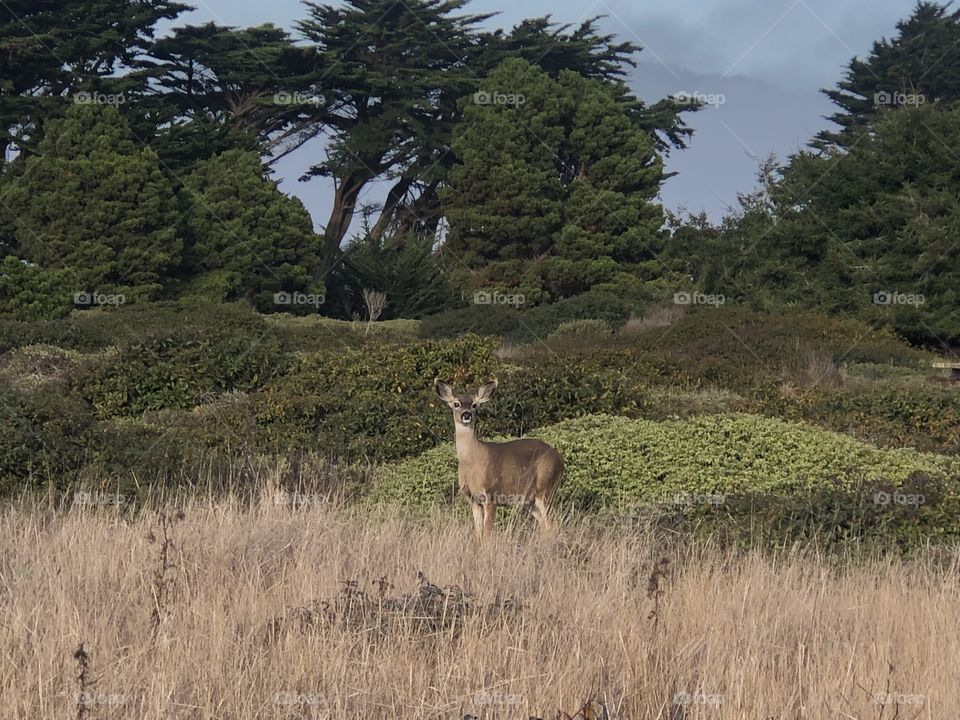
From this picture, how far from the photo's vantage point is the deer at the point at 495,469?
8531 millimetres

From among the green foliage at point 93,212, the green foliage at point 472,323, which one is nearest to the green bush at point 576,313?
the green foliage at point 472,323

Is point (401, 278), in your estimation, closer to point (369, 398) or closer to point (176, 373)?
point (176, 373)

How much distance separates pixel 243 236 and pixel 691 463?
29.0 meters

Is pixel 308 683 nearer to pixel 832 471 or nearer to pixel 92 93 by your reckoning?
pixel 832 471

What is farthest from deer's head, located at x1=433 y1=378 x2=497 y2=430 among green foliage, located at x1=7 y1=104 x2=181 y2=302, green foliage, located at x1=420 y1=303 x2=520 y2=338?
green foliage, located at x1=7 y1=104 x2=181 y2=302

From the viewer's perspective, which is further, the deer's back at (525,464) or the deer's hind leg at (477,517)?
the deer's back at (525,464)

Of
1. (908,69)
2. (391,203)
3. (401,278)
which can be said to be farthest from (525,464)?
(908,69)

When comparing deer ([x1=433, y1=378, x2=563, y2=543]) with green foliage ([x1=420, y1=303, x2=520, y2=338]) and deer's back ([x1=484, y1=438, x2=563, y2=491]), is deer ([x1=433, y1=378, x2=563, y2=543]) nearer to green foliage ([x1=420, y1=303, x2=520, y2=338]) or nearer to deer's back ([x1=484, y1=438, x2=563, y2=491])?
deer's back ([x1=484, y1=438, x2=563, y2=491])

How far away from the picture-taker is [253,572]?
6434 mm

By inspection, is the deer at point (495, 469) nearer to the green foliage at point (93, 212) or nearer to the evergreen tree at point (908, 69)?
the green foliage at point (93, 212)

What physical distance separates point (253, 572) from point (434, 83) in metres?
38.8

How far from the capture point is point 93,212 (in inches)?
1375

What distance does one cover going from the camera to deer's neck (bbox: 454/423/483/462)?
28.4ft

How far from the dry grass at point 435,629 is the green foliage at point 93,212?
28.4 metres
